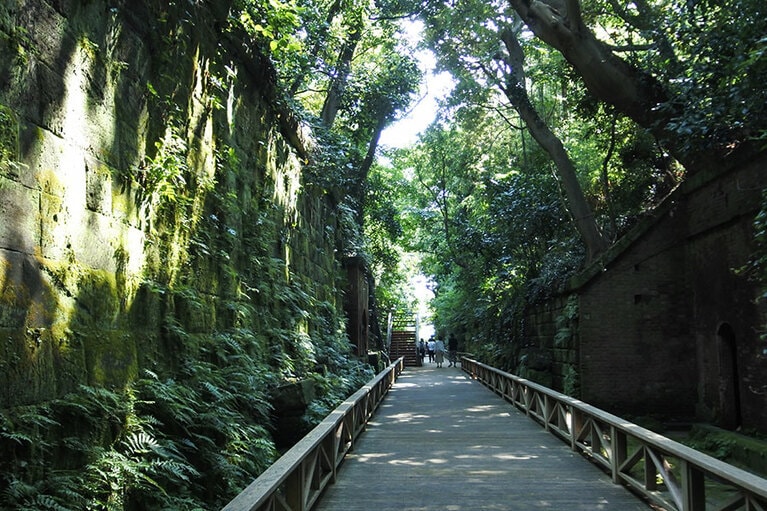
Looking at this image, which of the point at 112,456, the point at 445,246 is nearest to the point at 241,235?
the point at 112,456

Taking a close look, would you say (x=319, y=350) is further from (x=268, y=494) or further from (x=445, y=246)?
(x=445, y=246)

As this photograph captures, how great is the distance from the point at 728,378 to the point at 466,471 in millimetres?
7316

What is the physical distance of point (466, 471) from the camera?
22.7 ft

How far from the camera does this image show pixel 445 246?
101 feet

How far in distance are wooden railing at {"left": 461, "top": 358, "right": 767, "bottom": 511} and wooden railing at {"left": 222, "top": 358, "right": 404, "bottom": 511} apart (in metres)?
2.87

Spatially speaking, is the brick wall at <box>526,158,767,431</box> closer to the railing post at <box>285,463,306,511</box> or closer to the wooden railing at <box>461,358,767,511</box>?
the wooden railing at <box>461,358,767,511</box>

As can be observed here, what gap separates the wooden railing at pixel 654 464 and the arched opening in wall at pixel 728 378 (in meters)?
2.55

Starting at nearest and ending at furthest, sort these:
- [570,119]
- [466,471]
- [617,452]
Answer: [617,452] < [466,471] < [570,119]

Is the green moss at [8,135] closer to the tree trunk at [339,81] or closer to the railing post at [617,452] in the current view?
the railing post at [617,452]

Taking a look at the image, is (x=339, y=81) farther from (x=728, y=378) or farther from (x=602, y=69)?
(x=728, y=378)

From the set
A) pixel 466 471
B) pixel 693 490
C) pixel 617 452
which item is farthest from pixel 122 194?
pixel 617 452

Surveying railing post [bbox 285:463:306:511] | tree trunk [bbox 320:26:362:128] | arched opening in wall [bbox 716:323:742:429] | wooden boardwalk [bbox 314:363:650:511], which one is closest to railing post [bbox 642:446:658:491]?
wooden boardwalk [bbox 314:363:650:511]

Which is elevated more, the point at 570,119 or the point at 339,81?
the point at 570,119

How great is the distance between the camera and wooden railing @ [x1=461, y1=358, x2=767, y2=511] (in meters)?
4.15
